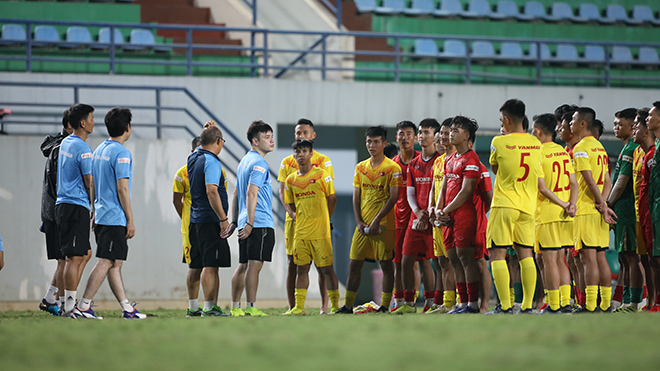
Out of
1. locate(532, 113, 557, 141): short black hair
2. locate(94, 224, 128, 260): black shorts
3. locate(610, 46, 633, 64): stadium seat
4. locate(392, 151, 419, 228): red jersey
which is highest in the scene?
locate(610, 46, 633, 64): stadium seat

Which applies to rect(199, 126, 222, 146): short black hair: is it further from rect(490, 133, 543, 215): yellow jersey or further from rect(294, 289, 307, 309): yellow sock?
rect(490, 133, 543, 215): yellow jersey

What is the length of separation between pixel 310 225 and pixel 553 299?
2517mm

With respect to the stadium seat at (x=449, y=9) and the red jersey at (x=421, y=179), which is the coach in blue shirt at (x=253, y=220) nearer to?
the red jersey at (x=421, y=179)

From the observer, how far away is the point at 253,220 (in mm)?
6895

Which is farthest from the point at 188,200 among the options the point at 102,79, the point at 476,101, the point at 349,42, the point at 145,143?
the point at 349,42

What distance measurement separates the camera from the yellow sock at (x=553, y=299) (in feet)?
19.7

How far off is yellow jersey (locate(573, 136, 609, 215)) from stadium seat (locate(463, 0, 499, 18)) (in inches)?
377

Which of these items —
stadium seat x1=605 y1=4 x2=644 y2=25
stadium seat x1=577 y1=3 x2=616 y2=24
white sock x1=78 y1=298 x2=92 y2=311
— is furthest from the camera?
stadium seat x1=605 y1=4 x2=644 y2=25

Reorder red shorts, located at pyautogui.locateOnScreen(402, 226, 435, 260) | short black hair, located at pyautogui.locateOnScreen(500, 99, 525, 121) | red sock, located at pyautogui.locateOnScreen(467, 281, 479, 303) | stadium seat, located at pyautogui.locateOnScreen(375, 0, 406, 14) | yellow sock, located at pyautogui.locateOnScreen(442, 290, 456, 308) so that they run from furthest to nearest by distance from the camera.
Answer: stadium seat, located at pyautogui.locateOnScreen(375, 0, 406, 14) → red shorts, located at pyautogui.locateOnScreen(402, 226, 435, 260) → yellow sock, located at pyautogui.locateOnScreen(442, 290, 456, 308) → red sock, located at pyautogui.locateOnScreen(467, 281, 479, 303) → short black hair, located at pyautogui.locateOnScreen(500, 99, 525, 121)

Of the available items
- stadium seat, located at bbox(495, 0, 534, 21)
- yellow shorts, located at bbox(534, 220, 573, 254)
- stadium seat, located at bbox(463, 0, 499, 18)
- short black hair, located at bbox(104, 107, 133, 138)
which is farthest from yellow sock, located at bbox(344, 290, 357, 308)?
stadium seat, located at bbox(495, 0, 534, 21)

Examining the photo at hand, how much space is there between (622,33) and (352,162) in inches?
319

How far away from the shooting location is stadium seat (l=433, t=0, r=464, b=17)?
619 inches

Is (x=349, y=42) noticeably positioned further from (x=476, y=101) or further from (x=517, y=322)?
(x=517, y=322)

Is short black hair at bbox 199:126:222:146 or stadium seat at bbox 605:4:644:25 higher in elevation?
stadium seat at bbox 605:4:644:25
